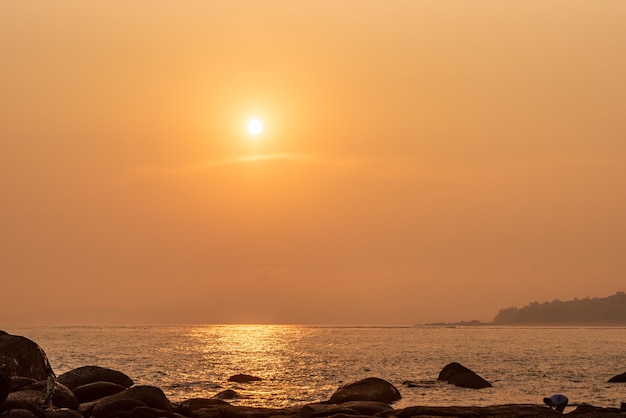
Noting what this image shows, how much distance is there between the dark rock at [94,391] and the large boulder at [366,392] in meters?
10.1

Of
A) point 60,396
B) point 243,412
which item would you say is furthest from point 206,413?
point 60,396

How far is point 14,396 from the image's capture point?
2989 centimetres

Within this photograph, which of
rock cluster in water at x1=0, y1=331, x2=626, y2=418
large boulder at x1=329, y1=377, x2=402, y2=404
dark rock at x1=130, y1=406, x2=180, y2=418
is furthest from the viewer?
large boulder at x1=329, y1=377, x2=402, y2=404

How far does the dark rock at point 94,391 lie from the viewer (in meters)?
36.2

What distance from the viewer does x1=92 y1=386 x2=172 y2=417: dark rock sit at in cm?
3238

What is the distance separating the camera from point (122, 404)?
107ft

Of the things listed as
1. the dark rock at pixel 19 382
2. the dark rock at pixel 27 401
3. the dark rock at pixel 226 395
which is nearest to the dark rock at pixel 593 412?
the dark rock at pixel 226 395

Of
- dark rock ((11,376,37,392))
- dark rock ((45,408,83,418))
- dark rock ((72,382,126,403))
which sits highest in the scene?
dark rock ((11,376,37,392))

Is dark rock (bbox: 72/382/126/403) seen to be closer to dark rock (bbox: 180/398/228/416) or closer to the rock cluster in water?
the rock cluster in water

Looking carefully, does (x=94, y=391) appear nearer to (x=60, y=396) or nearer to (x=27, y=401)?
(x=60, y=396)

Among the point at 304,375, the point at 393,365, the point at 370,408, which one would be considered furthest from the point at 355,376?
the point at 370,408

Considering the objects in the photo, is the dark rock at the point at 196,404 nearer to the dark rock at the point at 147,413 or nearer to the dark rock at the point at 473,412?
the dark rock at the point at 147,413

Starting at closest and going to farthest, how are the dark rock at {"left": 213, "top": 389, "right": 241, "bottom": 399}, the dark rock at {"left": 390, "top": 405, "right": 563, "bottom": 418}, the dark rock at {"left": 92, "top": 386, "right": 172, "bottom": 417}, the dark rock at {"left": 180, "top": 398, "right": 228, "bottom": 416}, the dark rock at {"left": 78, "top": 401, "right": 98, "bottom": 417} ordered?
the dark rock at {"left": 92, "top": 386, "right": 172, "bottom": 417}, the dark rock at {"left": 78, "top": 401, "right": 98, "bottom": 417}, the dark rock at {"left": 390, "top": 405, "right": 563, "bottom": 418}, the dark rock at {"left": 180, "top": 398, "right": 228, "bottom": 416}, the dark rock at {"left": 213, "top": 389, "right": 241, "bottom": 399}

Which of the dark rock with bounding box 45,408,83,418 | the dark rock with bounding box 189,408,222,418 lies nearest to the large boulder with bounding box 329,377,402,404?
the dark rock with bounding box 189,408,222,418
